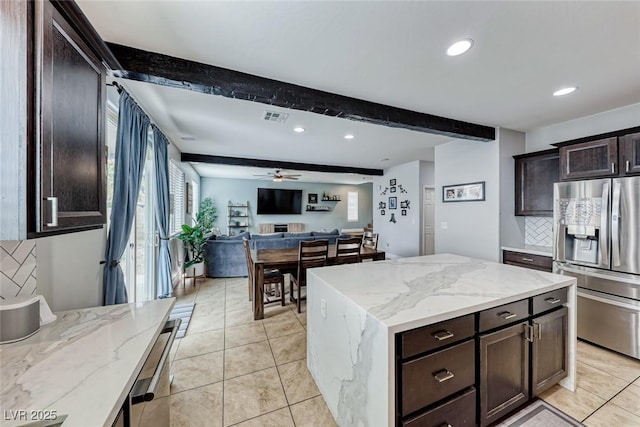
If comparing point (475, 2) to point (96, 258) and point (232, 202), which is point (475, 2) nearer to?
point (96, 258)

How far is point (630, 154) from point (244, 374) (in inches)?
165

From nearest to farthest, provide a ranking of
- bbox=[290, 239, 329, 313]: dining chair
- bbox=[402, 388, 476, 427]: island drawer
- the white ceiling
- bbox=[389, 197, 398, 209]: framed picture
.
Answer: bbox=[402, 388, 476, 427]: island drawer
the white ceiling
bbox=[290, 239, 329, 313]: dining chair
bbox=[389, 197, 398, 209]: framed picture

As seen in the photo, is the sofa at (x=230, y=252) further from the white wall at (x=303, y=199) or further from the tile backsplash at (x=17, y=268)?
the white wall at (x=303, y=199)

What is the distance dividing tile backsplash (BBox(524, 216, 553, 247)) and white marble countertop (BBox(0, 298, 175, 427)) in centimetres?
477

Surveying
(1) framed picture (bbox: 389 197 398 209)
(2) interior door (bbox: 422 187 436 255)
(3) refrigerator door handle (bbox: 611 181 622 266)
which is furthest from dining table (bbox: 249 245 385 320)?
(1) framed picture (bbox: 389 197 398 209)

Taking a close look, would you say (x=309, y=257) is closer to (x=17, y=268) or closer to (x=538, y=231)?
(x=17, y=268)

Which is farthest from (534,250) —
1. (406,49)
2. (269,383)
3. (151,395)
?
(151,395)

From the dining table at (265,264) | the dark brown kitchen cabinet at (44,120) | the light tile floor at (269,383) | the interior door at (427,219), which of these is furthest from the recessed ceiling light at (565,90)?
the dark brown kitchen cabinet at (44,120)

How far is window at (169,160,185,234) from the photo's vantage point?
4.61 m

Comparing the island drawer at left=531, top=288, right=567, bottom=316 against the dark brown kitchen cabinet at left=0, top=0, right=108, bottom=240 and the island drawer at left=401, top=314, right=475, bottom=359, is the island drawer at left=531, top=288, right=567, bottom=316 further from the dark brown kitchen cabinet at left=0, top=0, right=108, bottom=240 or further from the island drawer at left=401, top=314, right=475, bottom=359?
the dark brown kitchen cabinet at left=0, top=0, right=108, bottom=240

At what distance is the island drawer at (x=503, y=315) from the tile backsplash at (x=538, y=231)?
2.83 metres

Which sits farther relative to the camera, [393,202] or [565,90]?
[393,202]

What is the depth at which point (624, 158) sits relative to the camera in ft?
7.91

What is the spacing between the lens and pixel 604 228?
2455 millimetres
